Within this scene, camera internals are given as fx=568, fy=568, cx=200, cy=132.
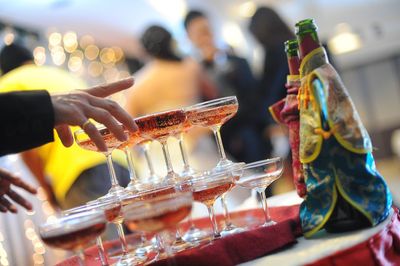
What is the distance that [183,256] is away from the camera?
115 cm

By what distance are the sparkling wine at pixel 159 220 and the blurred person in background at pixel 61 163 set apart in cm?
133

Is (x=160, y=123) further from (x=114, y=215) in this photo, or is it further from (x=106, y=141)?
(x=114, y=215)

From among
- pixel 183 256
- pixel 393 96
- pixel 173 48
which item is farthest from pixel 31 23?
pixel 393 96

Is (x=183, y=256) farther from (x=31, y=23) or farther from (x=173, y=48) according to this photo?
(x=31, y=23)

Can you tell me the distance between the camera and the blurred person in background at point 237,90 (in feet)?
11.2

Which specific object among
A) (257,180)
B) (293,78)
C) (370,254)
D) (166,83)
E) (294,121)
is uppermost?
(166,83)

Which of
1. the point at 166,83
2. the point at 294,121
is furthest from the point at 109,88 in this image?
the point at 166,83

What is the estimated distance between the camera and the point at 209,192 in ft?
4.41

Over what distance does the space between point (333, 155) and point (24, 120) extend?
0.64 meters

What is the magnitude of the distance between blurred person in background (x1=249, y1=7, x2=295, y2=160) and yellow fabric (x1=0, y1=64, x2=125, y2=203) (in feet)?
3.36

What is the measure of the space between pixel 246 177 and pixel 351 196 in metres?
0.28

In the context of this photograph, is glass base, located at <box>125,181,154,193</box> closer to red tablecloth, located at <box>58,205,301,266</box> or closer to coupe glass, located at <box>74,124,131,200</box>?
coupe glass, located at <box>74,124,131,200</box>

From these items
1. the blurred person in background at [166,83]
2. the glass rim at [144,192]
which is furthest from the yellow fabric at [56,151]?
the glass rim at [144,192]

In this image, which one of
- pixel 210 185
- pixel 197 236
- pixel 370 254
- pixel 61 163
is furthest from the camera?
pixel 61 163
